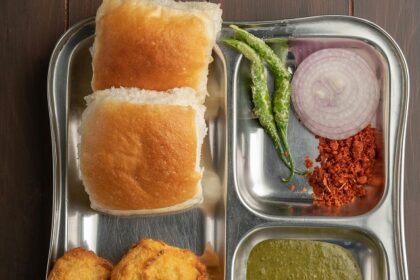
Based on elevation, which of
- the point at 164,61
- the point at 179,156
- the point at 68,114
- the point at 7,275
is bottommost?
the point at 7,275

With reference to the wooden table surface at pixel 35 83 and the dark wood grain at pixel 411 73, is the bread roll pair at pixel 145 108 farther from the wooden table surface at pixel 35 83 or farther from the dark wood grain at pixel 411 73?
the dark wood grain at pixel 411 73

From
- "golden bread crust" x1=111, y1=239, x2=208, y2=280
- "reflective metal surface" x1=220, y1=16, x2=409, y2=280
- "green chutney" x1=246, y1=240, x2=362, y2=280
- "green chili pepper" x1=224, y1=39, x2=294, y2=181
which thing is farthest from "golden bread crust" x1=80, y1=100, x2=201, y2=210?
"green chutney" x1=246, y1=240, x2=362, y2=280

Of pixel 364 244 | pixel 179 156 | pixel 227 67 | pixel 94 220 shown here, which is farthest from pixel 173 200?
pixel 364 244

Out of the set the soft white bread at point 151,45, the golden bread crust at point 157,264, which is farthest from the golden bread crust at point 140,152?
the golden bread crust at point 157,264

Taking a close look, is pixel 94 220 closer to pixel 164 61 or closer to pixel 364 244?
pixel 164 61

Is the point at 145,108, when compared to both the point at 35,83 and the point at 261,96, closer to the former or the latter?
the point at 261,96
